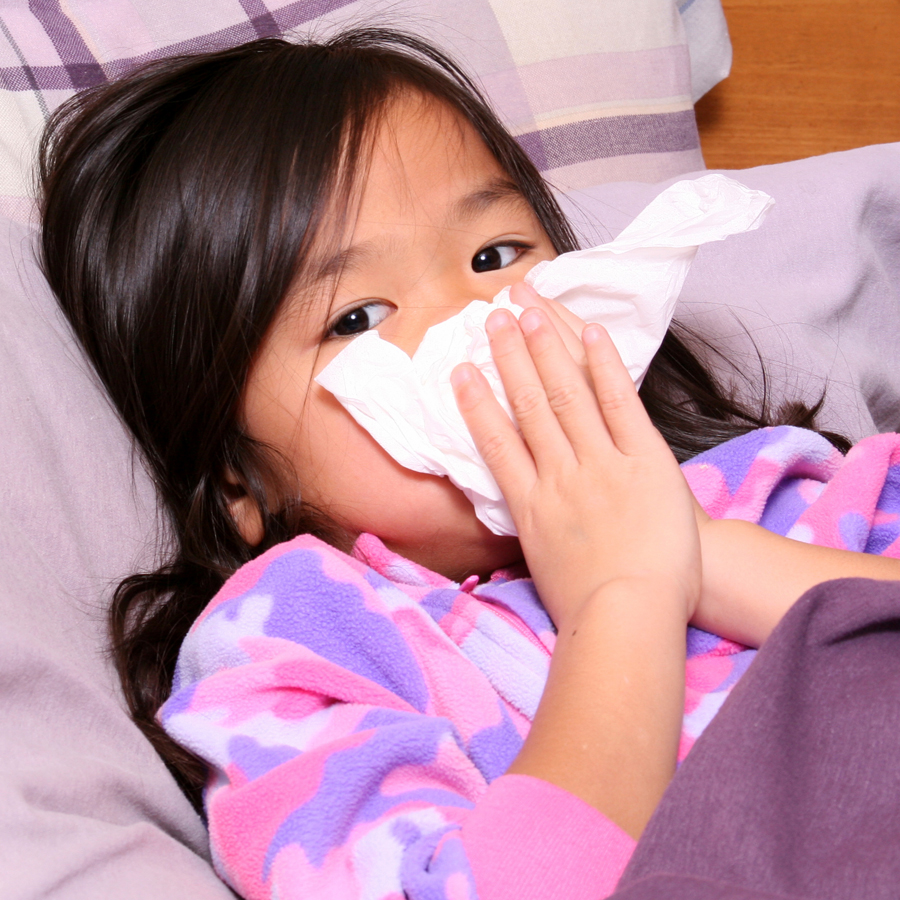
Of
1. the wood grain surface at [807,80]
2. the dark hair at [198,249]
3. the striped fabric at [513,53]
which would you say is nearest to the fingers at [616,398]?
the dark hair at [198,249]

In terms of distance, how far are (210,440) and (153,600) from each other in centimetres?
16

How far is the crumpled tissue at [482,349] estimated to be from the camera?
32.7 inches

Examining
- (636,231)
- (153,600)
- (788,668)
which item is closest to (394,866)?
(788,668)

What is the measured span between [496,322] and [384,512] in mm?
197

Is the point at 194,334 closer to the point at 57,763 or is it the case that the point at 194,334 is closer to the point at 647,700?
the point at 57,763

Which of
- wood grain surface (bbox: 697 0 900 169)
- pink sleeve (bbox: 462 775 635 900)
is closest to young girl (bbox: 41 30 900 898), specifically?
pink sleeve (bbox: 462 775 635 900)

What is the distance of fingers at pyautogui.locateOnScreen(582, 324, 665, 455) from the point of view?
80 centimetres

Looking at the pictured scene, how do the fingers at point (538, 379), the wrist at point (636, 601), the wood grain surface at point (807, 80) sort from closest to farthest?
1. the wrist at point (636, 601)
2. the fingers at point (538, 379)
3. the wood grain surface at point (807, 80)

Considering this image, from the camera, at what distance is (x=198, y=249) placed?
0.89 m

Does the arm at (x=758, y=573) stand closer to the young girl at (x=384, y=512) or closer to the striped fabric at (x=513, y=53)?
the young girl at (x=384, y=512)

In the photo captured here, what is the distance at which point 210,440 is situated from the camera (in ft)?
3.07

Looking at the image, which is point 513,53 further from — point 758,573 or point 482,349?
point 758,573

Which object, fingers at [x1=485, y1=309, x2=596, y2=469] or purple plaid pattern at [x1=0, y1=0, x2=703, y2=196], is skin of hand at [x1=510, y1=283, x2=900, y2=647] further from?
purple plaid pattern at [x1=0, y1=0, x2=703, y2=196]

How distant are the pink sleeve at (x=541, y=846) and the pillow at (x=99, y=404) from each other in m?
0.21
